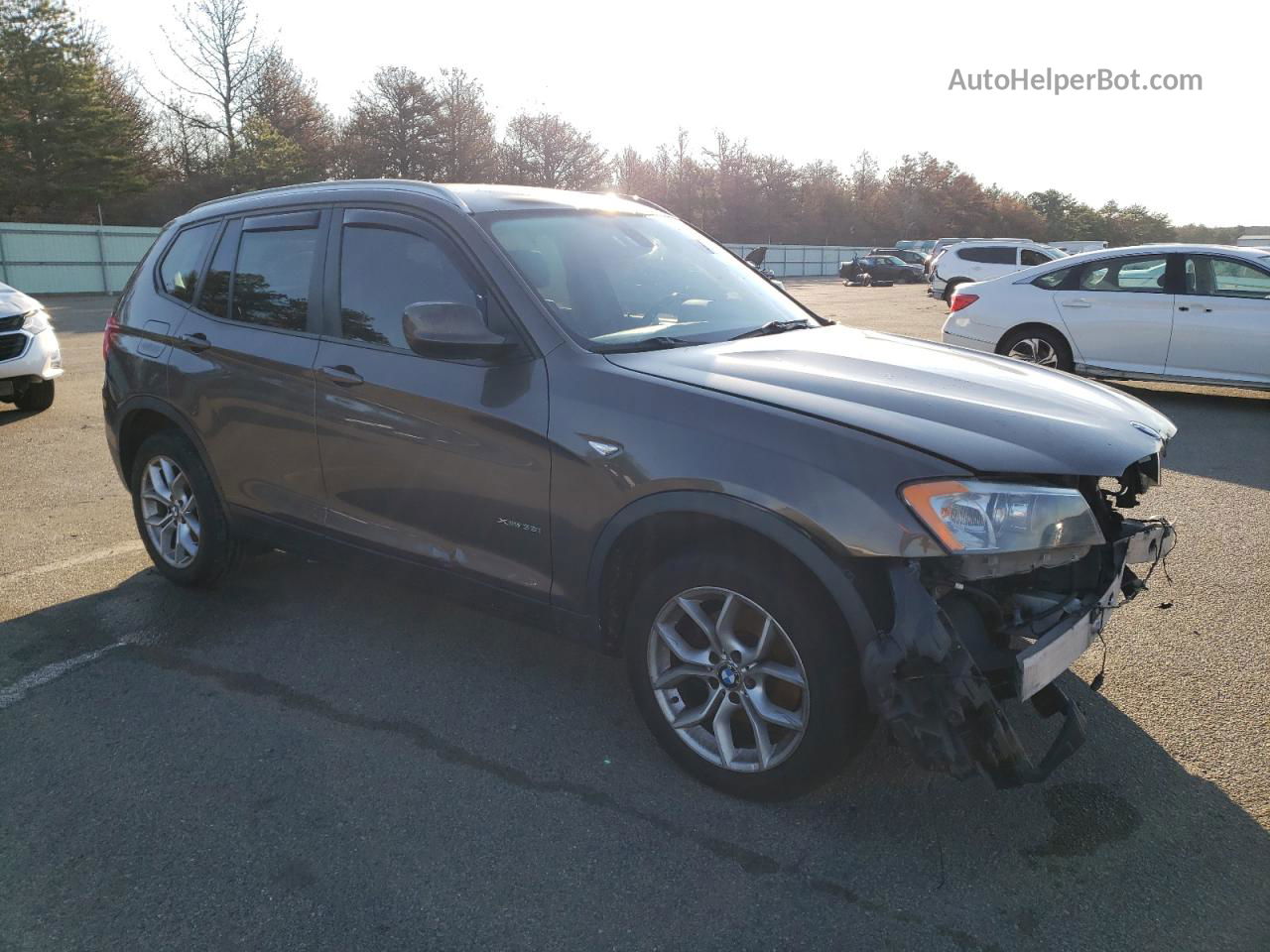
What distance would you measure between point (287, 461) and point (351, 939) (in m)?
2.14

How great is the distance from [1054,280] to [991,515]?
28.5 ft

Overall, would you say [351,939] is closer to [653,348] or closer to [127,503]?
[653,348]

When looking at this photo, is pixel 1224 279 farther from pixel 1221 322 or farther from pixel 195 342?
pixel 195 342

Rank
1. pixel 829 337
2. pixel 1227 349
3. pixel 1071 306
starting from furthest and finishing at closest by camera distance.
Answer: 1. pixel 1071 306
2. pixel 1227 349
3. pixel 829 337

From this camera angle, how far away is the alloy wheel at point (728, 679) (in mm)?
2787

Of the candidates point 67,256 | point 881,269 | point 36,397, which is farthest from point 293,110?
point 36,397

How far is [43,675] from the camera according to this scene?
381 centimetres

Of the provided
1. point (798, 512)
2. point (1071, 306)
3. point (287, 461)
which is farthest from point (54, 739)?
point (1071, 306)

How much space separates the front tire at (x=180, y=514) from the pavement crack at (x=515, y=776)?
578 millimetres

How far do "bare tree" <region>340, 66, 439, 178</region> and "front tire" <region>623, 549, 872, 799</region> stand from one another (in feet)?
158

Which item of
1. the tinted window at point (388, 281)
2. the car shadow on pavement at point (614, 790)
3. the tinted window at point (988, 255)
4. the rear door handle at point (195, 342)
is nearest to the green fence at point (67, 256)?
the tinted window at point (988, 255)

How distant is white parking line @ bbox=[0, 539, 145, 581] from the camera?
16.1 feet

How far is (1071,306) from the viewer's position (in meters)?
10.0

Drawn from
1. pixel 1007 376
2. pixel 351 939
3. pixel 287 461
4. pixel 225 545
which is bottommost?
pixel 351 939
